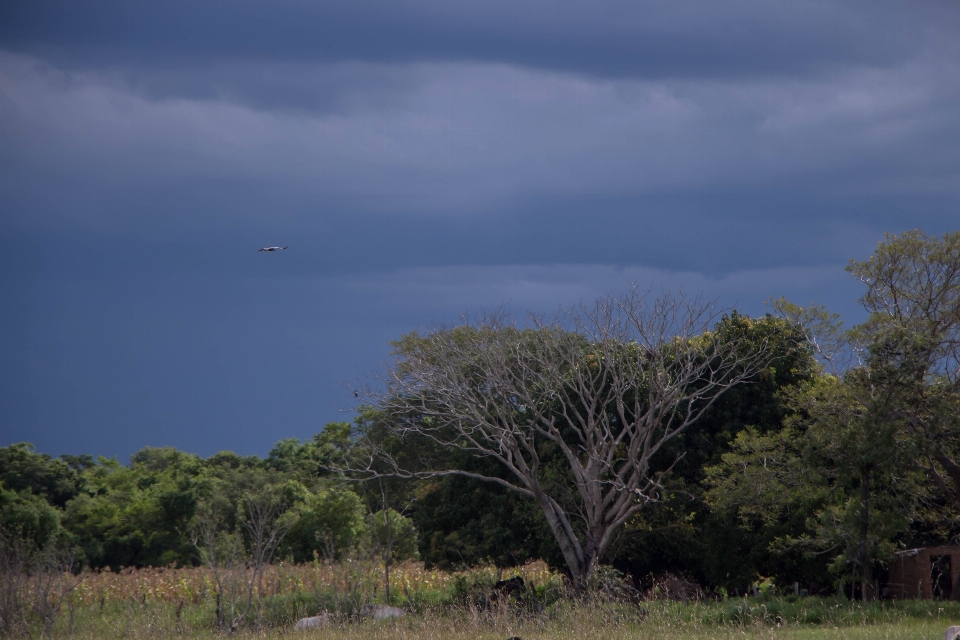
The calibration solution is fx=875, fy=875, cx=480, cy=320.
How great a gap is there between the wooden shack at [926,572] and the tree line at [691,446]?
22.7 inches

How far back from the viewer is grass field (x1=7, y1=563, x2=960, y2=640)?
13.9m

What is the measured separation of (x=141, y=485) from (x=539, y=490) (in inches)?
1230

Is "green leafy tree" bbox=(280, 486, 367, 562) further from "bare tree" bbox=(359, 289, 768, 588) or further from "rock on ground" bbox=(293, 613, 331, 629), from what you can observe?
"rock on ground" bbox=(293, 613, 331, 629)

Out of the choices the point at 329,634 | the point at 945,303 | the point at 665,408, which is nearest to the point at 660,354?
the point at 665,408

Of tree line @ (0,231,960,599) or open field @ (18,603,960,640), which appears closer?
open field @ (18,603,960,640)

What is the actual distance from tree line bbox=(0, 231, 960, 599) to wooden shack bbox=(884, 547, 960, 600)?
1.89ft

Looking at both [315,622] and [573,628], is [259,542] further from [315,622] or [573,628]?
[573,628]

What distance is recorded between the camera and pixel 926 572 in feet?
74.1

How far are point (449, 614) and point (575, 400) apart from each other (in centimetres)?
1157

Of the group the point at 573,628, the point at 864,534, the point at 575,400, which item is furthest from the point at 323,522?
the point at 573,628

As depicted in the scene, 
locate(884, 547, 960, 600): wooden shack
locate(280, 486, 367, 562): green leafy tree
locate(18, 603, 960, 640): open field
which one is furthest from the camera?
locate(280, 486, 367, 562): green leafy tree

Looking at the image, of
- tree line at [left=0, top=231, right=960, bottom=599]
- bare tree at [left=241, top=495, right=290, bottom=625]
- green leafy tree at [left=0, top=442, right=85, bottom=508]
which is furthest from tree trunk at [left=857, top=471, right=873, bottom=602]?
green leafy tree at [left=0, top=442, right=85, bottom=508]

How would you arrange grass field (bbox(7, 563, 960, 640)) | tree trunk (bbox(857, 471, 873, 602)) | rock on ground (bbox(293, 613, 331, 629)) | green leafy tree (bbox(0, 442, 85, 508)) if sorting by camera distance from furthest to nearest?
green leafy tree (bbox(0, 442, 85, 508))
tree trunk (bbox(857, 471, 873, 602))
rock on ground (bbox(293, 613, 331, 629))
grass field (bbox(7, 563, 960, 640))

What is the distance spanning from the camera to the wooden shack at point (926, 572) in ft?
71.0
